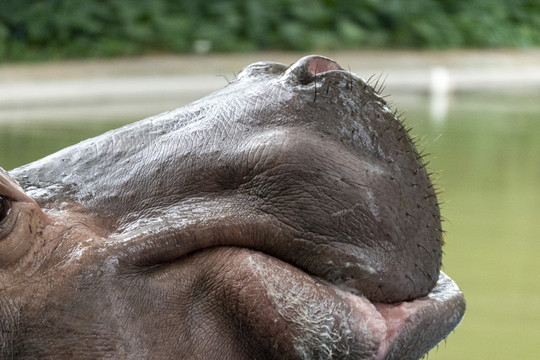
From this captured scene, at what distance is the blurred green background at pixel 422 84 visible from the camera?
2.81m

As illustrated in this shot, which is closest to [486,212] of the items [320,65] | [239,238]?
[320,65]

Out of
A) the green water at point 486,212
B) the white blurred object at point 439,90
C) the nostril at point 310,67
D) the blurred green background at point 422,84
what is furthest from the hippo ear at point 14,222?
the white blurred object at point 439,90

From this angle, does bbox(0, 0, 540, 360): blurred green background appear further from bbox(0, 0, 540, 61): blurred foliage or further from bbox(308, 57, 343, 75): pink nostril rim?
bbox(308, 57, 343, 75): pink nostril rim

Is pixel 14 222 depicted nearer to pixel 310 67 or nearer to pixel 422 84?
pixel 310 67

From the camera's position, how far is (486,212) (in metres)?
3.85

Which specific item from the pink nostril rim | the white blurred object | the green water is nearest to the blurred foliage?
the white blurred object

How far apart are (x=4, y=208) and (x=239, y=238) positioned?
317mm

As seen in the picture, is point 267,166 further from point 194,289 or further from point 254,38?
point 254,38

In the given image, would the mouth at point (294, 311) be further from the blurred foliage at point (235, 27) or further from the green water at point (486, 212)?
the blurred foliage at point (235, 27)

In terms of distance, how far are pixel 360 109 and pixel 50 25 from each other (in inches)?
494

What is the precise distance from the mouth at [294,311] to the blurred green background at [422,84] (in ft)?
3.27

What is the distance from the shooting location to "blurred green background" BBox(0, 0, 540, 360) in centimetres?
281

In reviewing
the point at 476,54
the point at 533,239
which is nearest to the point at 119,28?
the point at 476,54

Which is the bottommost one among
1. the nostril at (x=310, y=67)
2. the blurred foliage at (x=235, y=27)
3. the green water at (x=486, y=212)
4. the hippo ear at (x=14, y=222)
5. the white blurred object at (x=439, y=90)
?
the white blurred object at (x=439, y=90)
